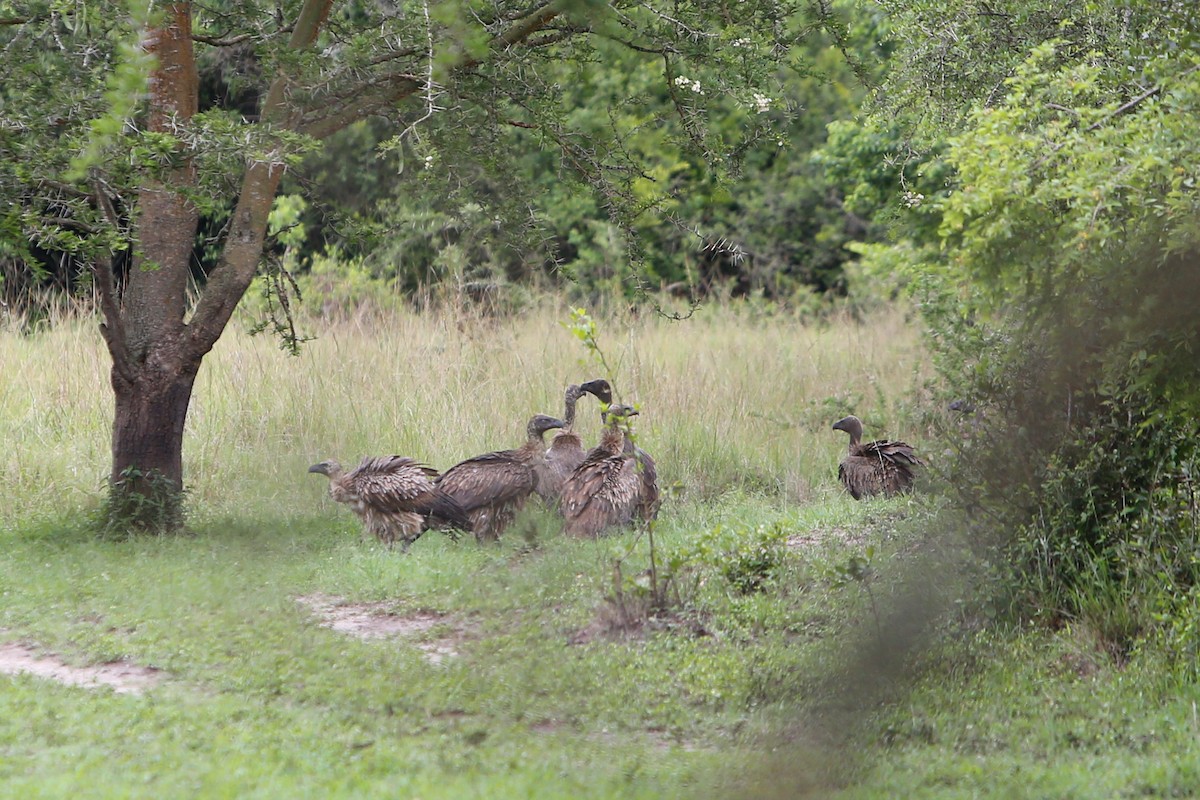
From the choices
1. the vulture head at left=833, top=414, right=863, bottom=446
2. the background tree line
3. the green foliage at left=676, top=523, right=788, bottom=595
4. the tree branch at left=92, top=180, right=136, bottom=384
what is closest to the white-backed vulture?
the green foliage at left=676, top=523, right=788, bottom=595

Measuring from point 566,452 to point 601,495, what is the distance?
64.9 inches

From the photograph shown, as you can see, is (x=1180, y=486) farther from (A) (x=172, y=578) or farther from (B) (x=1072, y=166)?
(A) (x=172, y=578)

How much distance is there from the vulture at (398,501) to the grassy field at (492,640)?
22cm

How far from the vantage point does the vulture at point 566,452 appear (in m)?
10.1

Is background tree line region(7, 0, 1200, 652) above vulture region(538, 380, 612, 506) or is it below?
above

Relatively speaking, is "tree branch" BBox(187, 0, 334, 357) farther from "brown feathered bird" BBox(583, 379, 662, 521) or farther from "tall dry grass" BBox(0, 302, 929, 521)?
"brown feathered bird" BBox(583, 379, 662, 521)

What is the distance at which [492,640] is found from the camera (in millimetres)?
6621

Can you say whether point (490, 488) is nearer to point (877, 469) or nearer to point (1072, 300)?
point (877, 469)

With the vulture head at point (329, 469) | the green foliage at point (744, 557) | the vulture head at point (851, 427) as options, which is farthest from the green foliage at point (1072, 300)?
the vulture head at point (329, 469)

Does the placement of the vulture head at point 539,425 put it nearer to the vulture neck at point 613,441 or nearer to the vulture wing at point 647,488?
the vulture neck at point 613,441

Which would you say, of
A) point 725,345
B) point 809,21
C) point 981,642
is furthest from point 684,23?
point 725,345

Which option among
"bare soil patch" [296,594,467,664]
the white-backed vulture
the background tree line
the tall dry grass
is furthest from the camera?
the tall dry grass

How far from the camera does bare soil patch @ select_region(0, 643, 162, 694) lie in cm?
610

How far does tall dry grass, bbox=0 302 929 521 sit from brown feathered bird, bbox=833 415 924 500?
405 millimetres
